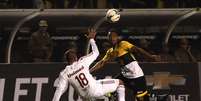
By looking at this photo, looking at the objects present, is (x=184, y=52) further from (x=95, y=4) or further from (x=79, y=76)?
(x=79, y=76)

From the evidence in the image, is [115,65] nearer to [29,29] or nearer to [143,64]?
[143,64]

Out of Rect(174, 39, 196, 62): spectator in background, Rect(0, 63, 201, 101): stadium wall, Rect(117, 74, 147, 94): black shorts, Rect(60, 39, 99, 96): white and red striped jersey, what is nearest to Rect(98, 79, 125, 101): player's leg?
Rect(60, 39, 99, 96): white and red striped jersey

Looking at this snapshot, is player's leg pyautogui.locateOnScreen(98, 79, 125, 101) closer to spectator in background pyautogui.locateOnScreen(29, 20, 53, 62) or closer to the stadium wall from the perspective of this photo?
the stadium wall

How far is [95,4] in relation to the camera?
17828 mm

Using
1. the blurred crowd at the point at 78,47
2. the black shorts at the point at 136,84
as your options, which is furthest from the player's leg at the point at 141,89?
the blurred crowd at the point at 78,47

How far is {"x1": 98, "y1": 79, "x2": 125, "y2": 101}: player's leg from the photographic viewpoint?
41.9ft

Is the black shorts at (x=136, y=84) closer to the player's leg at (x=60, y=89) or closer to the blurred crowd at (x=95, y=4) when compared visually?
the player's leg at (x=60, y=89)

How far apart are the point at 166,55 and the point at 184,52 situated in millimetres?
399

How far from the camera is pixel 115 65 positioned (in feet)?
48.9

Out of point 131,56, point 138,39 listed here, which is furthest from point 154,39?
point 131,56

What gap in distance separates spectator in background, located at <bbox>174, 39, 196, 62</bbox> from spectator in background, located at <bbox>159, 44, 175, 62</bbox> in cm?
13

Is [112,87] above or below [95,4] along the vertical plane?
below

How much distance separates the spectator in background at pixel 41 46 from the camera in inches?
609

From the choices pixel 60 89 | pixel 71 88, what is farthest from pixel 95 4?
pixel 60 89
